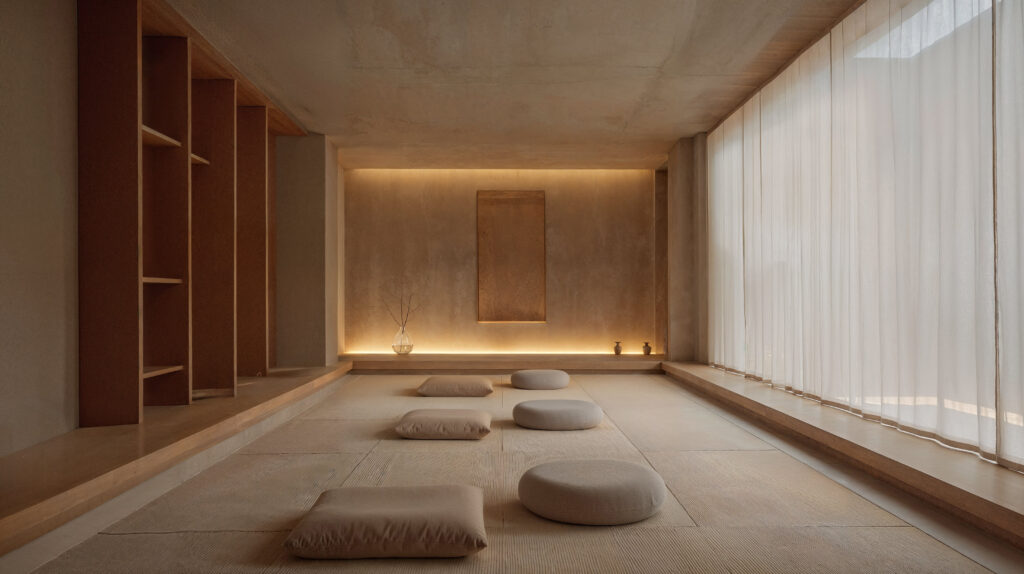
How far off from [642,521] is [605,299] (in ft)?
19.4

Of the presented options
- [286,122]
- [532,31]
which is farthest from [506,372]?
[532,31]

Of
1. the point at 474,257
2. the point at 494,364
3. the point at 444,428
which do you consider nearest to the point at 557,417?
the point at 444,428

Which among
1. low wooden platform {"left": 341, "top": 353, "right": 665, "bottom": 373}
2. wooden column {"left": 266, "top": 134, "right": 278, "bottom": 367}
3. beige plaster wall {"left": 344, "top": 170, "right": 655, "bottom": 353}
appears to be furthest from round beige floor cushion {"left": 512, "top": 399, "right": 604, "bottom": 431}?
beige plaster wall {"left": 344, "top": 170, "right": 655, "bottom": 353}

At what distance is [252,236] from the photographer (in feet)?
18.6

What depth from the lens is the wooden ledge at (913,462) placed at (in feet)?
7.48

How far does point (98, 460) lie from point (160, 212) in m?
1.90

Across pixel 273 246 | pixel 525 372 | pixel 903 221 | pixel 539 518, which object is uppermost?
pixel 273 246

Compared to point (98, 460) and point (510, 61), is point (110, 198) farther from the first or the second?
point (510, 61)

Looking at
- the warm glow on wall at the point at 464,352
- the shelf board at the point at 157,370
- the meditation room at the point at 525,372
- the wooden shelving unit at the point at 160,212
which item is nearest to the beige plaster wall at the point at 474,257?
the warm glow on wall at the point at 464,352

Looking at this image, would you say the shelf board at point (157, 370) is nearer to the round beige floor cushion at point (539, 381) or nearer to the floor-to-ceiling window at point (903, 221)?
the round beige floor cushion at point (539, 381)

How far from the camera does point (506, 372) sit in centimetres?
729

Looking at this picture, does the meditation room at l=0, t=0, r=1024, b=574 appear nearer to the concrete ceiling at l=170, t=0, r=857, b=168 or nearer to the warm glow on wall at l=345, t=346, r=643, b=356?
the concrete ceiling at l=170, t=0, r=857, b=168

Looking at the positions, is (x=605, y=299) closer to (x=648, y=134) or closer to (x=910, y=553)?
(x=648, y=134)

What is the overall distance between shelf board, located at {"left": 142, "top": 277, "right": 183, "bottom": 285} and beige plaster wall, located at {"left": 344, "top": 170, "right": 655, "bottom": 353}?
4.22m
